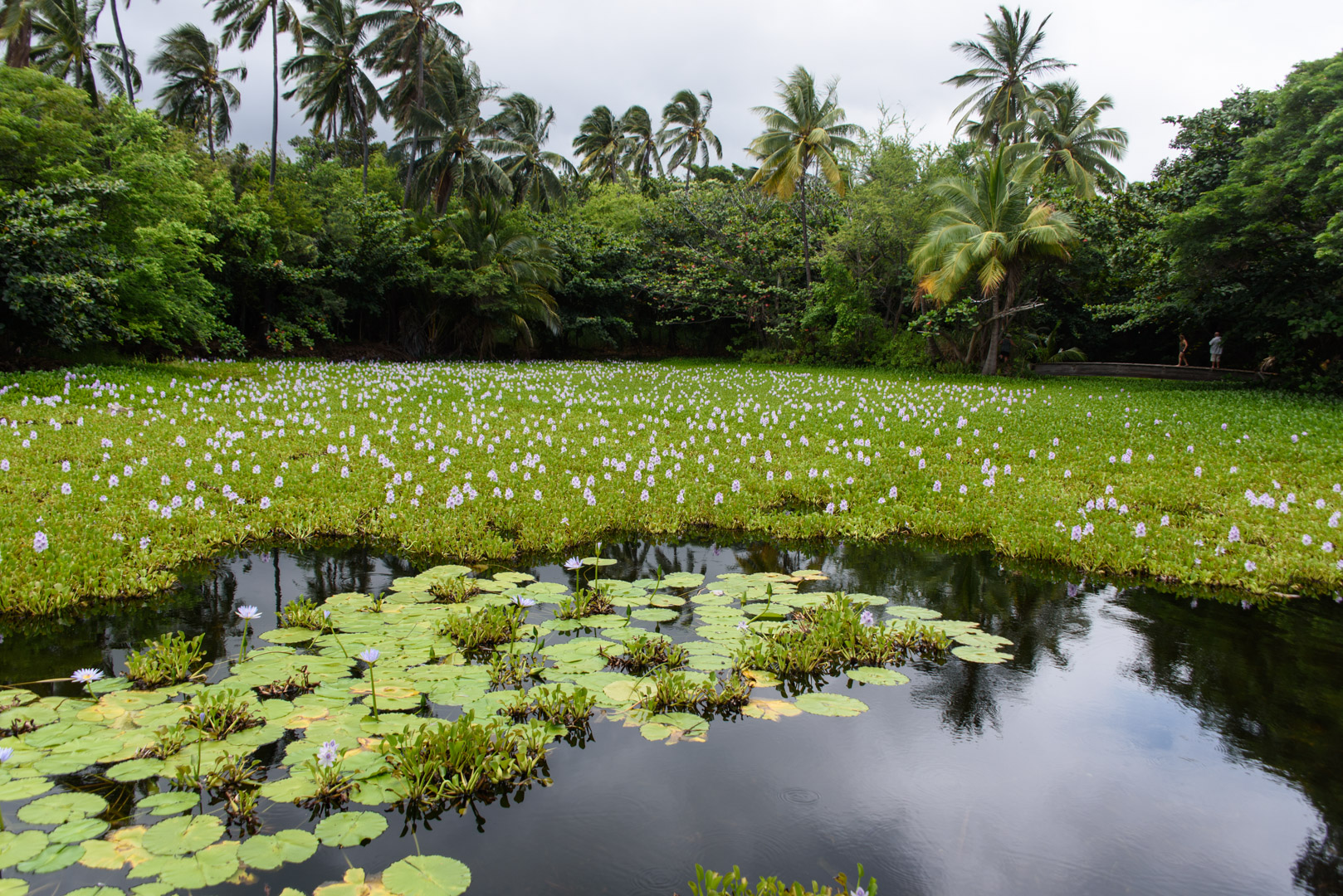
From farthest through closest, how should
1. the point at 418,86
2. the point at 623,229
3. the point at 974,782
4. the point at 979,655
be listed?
the point at 623,229
the point at 418,86
the point at 979,655
the point at 974,782

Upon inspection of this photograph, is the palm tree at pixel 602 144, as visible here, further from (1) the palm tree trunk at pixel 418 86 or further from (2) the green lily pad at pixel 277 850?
(2) the green lily pad at pixel 277 850

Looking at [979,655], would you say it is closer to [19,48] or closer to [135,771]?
[135,771]

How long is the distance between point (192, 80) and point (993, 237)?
136 ft

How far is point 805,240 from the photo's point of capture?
30906 millimetres

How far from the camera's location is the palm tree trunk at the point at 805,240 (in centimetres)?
3036

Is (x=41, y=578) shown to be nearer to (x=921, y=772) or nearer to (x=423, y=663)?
(x=423, y=663)

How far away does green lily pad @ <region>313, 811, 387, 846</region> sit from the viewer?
2.71 metres

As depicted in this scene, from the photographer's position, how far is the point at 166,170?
17469mm

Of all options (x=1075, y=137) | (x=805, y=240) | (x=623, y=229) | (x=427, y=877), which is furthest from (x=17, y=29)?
(x=1075, y=137)

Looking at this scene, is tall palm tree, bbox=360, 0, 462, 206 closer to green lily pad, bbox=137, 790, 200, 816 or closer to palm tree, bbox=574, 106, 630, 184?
palm tree, bbox=574, 106, 630, 184

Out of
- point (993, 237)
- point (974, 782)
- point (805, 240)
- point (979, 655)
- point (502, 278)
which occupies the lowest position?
point (974, 782)

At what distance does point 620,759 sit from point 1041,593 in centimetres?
415

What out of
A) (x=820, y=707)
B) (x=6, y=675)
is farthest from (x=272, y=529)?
(x=820, y=707)

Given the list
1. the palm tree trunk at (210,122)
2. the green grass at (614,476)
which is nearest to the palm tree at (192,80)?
the palm tree trunk at (210,122)
